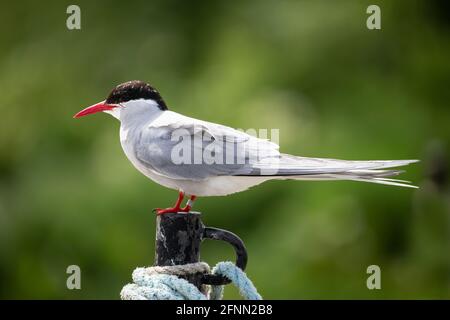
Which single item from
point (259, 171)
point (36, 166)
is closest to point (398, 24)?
point (36, 166)

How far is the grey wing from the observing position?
2.18 m

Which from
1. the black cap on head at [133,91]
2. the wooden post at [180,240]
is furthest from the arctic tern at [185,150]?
the wooden post at [180,240]

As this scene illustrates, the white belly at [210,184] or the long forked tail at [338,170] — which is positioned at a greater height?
the long forked tail at [338,170]

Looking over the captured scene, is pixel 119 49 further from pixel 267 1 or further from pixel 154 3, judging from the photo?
pixel 267 1

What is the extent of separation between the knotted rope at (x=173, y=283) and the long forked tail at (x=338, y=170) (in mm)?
285

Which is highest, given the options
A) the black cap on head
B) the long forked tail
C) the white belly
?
the black cap on head

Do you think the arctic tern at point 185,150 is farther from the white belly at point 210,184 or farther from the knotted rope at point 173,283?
the knotted rope at point 173,283

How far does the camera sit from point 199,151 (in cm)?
223

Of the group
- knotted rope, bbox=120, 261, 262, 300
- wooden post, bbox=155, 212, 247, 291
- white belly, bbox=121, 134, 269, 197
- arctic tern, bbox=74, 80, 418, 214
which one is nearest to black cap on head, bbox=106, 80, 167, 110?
arctic tern, bbox=74, 80, 418, 214

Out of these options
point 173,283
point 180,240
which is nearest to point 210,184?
point 180,240

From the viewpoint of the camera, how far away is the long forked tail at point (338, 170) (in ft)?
6.37

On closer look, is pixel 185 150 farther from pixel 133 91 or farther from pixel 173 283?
pixel 173 283

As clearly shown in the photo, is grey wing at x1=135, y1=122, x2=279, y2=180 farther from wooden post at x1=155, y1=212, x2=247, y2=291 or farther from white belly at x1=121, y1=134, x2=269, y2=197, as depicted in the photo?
wooden post at x1=155, y1=212, x2=247, y2=291

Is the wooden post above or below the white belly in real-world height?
below
